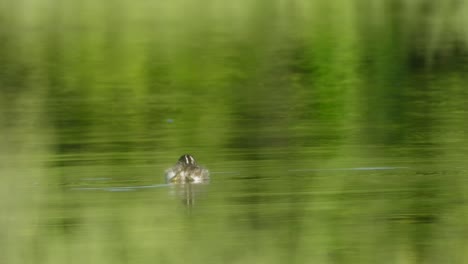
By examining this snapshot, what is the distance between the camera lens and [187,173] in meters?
14.2

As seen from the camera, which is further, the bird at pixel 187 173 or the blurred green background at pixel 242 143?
the bird at pixel 187 173

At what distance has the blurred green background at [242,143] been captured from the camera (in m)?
12.0

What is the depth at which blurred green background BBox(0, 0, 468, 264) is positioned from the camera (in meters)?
12.0

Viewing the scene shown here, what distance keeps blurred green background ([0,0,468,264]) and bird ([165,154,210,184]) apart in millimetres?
93

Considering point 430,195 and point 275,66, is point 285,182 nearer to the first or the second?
point 430,195

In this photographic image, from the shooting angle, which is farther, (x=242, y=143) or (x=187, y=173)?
(x=242, y=143)

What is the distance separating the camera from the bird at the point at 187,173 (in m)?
14.2

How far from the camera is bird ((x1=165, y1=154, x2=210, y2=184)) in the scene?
14.2 metres

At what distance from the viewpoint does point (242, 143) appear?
17.2 metres

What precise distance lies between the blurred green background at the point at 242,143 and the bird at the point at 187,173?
0.30ft

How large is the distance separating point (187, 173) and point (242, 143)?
3056 millimetres

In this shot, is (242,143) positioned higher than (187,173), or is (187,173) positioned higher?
(242,143)

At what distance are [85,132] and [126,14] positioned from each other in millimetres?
21615

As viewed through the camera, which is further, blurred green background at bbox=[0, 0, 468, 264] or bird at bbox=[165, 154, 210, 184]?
bird at bbox=[165, 154, 210, 184]
